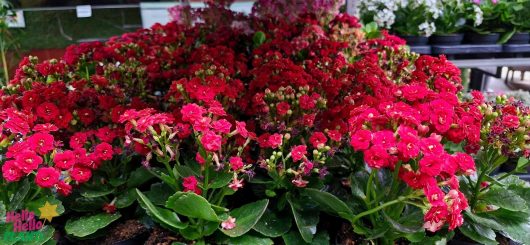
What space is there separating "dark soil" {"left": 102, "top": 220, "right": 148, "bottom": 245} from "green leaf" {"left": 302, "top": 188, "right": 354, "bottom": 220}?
57cm

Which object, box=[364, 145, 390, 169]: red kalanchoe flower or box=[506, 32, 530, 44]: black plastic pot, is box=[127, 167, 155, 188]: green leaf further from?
box=[506, 32, 530, 44]: black plastic pot

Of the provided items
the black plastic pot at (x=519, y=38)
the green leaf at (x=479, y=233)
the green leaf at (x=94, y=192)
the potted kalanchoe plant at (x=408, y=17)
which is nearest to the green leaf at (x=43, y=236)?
the green leaf at (x=94, y=192)

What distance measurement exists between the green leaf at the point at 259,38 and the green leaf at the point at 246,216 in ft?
3.48

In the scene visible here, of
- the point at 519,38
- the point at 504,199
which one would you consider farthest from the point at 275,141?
the point at 519,38

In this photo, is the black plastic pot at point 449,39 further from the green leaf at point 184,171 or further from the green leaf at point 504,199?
the green leaf at point 184,171

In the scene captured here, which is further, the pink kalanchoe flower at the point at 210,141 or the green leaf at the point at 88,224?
the green leaf at the point at 88,224

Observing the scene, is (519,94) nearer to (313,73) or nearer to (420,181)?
(313,73)

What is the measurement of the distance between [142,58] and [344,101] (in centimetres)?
97

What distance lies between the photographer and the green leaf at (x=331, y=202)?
1.22 m

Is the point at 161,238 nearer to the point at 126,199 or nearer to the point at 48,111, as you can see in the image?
the point at 126,199

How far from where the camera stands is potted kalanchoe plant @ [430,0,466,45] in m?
2.76

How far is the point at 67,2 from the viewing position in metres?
2.74

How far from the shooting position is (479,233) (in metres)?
1.27

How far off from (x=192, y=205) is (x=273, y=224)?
0.32 metres
